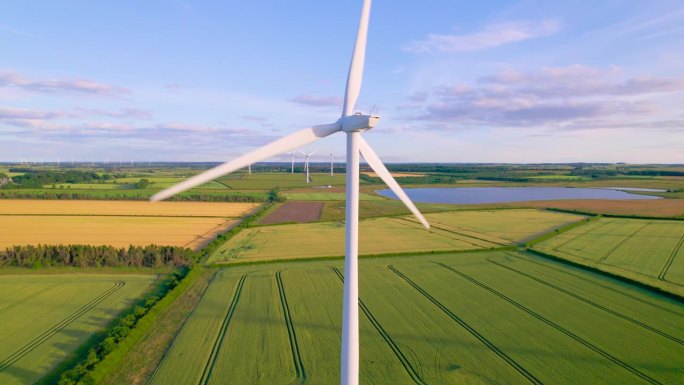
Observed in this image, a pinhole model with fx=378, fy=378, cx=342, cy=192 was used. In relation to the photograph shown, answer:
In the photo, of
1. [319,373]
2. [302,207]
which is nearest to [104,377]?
[319,373]

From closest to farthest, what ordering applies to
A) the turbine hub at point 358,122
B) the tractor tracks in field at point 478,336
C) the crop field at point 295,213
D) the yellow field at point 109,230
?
the turbine hub at point 358,122 < the tractor tracks in field at point 478,336 < the yellow field at point 109,230 < the crop field at point 295,213

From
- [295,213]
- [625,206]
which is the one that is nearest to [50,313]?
[295,213]

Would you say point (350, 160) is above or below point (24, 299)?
above

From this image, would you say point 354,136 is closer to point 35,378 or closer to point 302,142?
point 302,142

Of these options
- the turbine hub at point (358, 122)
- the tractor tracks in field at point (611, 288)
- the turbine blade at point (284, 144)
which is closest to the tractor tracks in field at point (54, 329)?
the turbine blade at point (284, 144)

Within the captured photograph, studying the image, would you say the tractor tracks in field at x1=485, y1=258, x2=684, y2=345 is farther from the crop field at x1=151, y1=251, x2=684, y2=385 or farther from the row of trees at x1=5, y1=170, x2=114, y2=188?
the row of trees at x1=5, y1=170, x2=114, y2=188

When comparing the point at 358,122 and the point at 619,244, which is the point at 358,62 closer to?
the point at 358,122

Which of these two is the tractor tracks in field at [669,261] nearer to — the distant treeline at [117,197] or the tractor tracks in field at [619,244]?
the tractor tracks in field at [619,244]

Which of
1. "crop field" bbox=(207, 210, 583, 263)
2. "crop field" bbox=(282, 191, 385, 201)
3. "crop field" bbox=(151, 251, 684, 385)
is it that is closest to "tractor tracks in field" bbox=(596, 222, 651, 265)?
"crop field" bbox=(151, 251, 684, 385)

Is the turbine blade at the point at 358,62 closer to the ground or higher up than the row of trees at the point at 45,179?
higher up
